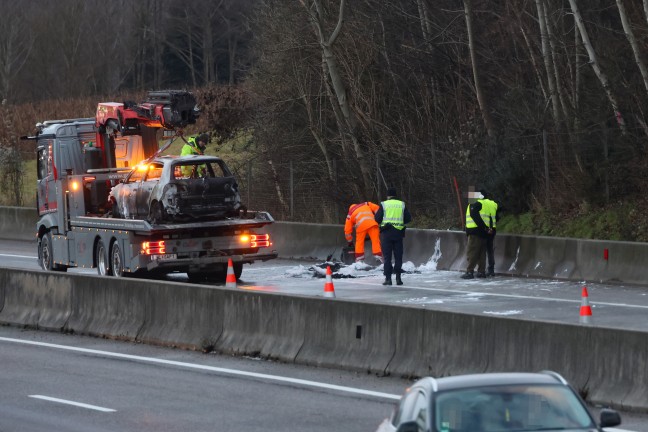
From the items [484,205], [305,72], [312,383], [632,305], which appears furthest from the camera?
[305,72]

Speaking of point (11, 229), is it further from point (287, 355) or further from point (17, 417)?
point (17, 417)

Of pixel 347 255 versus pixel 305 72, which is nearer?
pixel 347 255

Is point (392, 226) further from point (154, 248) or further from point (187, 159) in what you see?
point (154, 248)

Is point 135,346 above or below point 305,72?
below

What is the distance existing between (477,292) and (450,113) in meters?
14.7

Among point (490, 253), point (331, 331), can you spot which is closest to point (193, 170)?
point (490, 253)

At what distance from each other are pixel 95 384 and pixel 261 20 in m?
26.5

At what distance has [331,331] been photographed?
16641mm

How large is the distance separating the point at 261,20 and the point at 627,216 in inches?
635

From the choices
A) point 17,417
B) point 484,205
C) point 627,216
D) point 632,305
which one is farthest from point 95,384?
point 627,216

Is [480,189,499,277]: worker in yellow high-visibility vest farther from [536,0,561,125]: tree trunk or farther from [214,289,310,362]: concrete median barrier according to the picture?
[214,289,310,362]: concrete median barrier

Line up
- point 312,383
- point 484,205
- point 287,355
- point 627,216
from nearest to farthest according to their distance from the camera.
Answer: point 312,383, point 287,355, point 484,205, point 627,216

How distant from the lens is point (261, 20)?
4097 centimetres

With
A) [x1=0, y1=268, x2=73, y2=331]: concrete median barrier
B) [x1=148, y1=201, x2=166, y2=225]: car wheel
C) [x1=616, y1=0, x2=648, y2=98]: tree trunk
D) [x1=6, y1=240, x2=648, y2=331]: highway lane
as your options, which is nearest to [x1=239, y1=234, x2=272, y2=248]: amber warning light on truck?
[x1=6, y1=240, x2=648, y2=331]: highway lane
